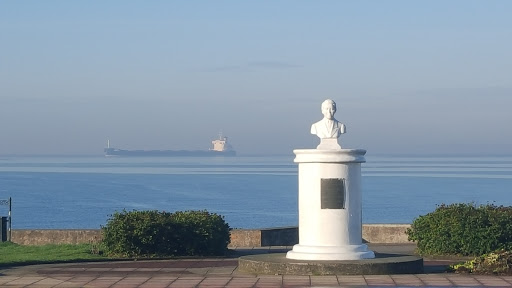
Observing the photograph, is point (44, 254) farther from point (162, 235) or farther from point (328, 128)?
point (328, 128)

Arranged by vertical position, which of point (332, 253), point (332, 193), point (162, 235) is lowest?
point (332, 253)

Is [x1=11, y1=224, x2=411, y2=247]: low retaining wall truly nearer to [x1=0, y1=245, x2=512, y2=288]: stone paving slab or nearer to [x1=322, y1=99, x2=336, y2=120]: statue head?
[x1=0, y1=245, x2=512, y2=288]: stone paving slab

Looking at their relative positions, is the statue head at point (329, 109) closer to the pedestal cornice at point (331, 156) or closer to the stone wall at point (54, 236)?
the pedestal cornice at point (331, 156)

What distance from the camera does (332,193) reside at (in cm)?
1673

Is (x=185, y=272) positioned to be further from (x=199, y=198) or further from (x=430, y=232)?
(x=199, y=198)

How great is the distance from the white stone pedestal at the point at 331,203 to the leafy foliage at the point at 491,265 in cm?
162

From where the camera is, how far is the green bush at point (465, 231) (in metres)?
19.4

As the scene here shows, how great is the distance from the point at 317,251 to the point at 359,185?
131cm

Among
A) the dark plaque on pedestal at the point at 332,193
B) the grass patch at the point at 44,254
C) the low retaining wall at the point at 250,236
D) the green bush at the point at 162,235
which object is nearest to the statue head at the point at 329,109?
the dark plaque on pedestal at the point at 332,193

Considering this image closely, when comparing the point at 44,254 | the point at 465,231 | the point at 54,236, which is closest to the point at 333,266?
the point at 465,231

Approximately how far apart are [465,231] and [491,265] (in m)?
3.36

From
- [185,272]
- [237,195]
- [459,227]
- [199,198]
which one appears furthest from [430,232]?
[237,195]

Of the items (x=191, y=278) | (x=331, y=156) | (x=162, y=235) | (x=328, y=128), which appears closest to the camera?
(x=191, y=278)

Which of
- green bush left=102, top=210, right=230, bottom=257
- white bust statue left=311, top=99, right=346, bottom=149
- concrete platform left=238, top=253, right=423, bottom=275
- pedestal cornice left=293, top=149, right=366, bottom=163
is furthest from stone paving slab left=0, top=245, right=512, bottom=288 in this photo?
white bust statue left=311, top=99, right=346, bottom=149
